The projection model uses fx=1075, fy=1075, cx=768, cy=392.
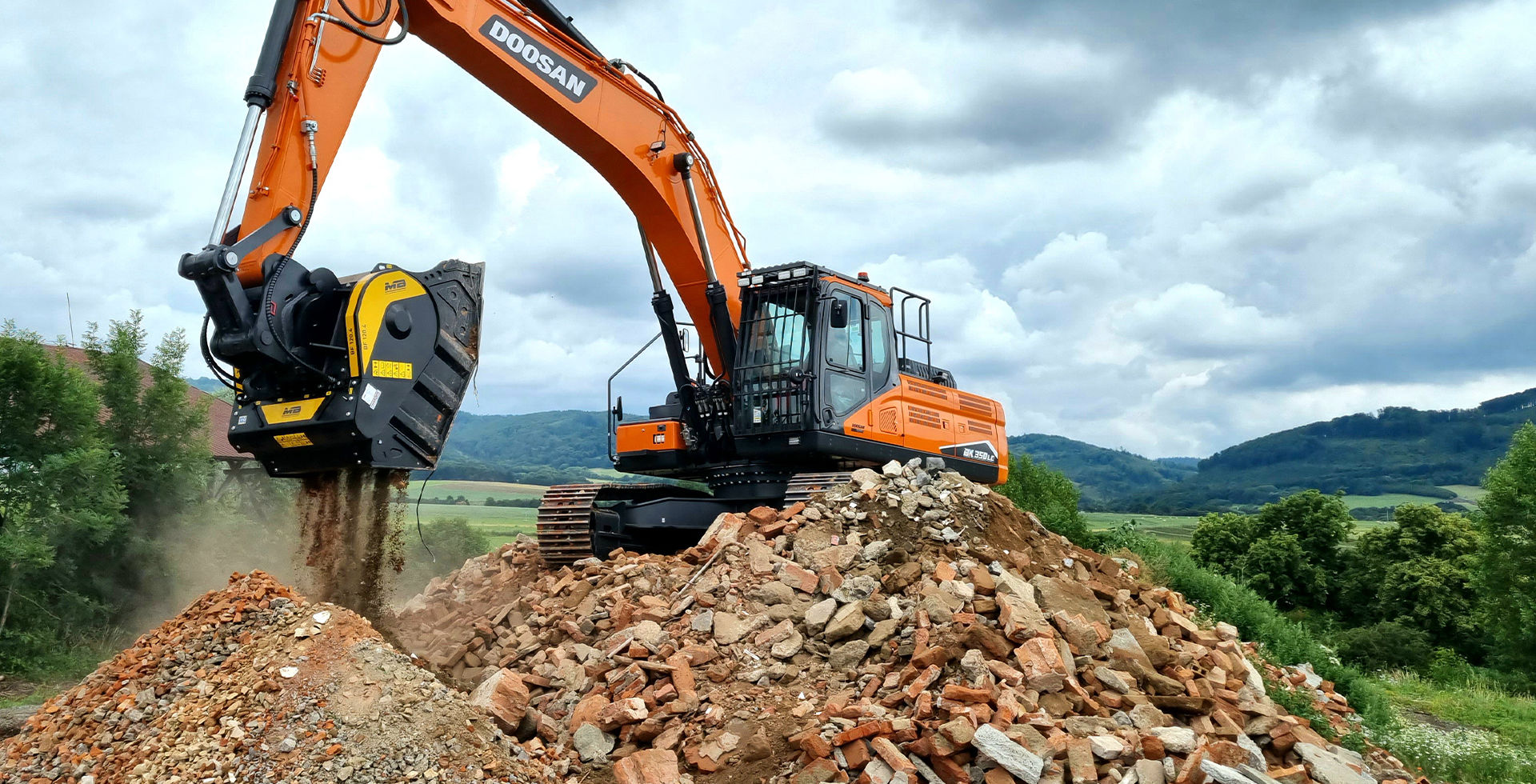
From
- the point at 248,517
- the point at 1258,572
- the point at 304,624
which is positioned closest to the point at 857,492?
the point at 304,624

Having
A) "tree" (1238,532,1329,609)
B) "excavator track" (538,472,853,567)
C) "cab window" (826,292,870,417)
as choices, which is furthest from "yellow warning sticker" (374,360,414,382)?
"tree" (1238,532,1329,609)

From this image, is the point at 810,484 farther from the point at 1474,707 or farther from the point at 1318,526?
the point at 1318,526

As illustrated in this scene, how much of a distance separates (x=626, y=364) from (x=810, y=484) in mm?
2476

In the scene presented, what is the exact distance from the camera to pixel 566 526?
368 inches

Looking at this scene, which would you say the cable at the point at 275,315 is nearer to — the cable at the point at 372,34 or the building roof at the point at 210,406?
the cable at the point at 372,34

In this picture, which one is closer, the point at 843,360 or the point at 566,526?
the point at 566,526

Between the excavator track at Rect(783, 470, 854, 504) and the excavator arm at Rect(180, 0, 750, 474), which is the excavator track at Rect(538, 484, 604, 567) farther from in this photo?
the excavator arm at Rect(180, 0, 750, 474)

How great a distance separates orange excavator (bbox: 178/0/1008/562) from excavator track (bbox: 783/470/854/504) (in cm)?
2

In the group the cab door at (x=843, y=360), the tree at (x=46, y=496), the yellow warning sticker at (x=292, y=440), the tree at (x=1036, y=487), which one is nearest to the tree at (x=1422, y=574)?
the tree at (x=1036, y=487)

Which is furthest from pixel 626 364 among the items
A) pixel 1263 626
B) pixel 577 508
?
pixel 1263 626

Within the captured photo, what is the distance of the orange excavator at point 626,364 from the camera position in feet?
21.4

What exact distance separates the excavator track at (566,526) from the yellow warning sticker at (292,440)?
122 inches

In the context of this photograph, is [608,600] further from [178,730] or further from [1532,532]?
[1532,532]

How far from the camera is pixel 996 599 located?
684cm
